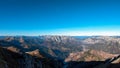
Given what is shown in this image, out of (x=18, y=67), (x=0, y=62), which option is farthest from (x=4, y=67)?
(x=18, y=67)

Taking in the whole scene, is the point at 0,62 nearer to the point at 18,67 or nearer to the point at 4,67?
the point at 4,67

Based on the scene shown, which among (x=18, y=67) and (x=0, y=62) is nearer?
(x=0, y=62)

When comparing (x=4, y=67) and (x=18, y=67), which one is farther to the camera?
(x=18, y=67)
